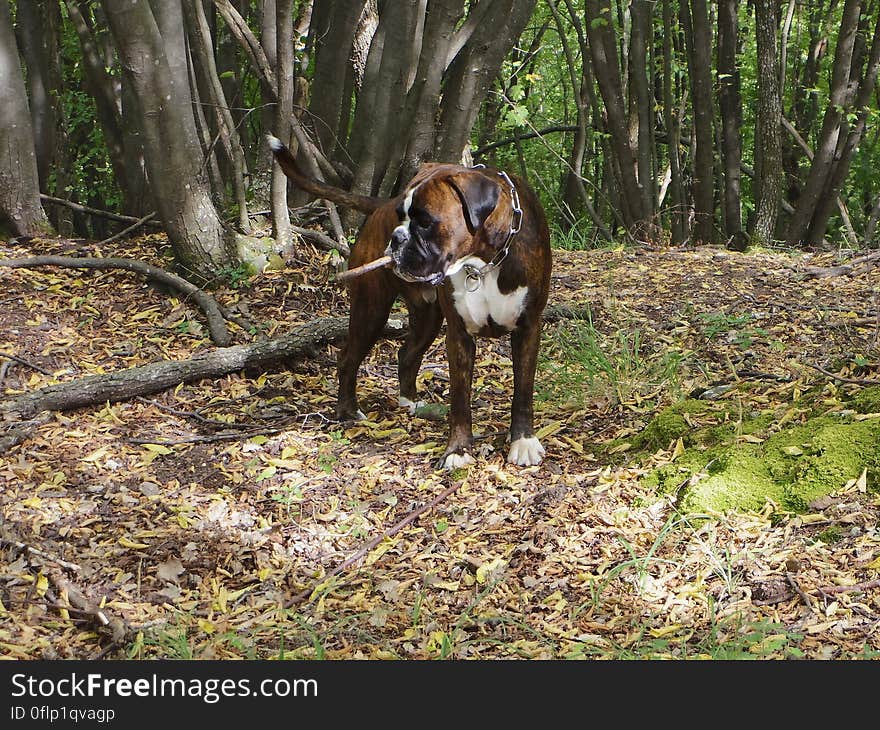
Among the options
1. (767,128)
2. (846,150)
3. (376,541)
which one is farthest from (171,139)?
(846,150)

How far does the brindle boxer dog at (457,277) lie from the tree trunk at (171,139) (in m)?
1.79

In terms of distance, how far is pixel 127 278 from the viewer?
23.7 ft

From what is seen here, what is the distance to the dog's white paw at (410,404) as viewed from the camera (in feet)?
19.0

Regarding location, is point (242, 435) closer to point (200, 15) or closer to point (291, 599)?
point (291, 599)

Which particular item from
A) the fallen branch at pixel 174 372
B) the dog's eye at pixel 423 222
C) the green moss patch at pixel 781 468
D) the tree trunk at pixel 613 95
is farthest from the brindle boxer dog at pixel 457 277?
the tree trunk at pixel 613 95

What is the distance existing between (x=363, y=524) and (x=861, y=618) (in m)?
2.14

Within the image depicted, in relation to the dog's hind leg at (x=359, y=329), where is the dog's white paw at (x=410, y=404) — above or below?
below

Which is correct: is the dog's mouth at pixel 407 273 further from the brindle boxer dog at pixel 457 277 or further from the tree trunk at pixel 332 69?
the tree trunk at pixel 332 69

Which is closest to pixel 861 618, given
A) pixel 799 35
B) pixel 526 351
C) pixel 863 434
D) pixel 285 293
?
pixel 863 434

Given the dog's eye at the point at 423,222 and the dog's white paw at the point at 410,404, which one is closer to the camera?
the dog's eye at the point at 423,222

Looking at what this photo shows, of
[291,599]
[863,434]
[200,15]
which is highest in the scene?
[200,15]

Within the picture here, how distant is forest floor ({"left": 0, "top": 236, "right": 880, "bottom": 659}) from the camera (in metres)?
3.45

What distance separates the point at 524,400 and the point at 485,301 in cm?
62

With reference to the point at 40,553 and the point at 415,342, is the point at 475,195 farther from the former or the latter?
the point at 40,553
